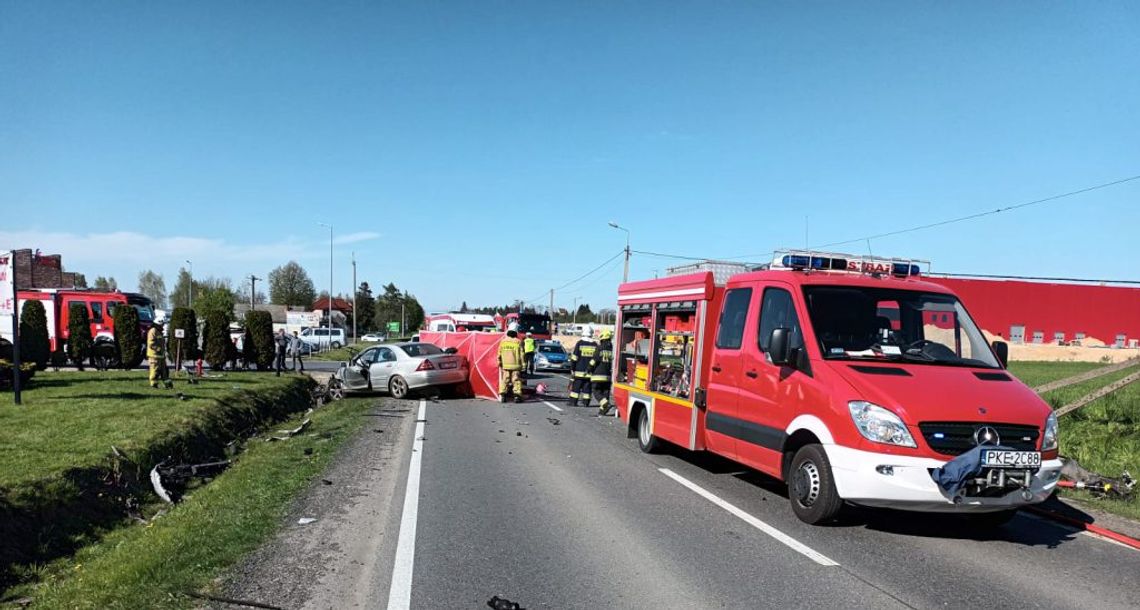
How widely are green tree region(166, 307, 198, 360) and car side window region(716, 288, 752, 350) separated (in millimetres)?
20366

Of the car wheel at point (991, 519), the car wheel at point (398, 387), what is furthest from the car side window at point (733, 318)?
the car wheel at point (398, 387)

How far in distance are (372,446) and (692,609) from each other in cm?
738

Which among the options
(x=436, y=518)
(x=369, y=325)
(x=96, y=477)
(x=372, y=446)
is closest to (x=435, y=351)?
(x=372, y=446)

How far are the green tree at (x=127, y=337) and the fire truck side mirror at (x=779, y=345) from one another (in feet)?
74.8

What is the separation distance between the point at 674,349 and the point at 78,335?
2223 centimetres

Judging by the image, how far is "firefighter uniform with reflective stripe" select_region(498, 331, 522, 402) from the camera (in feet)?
58.4

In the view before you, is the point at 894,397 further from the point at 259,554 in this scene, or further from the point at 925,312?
the point at 259,554

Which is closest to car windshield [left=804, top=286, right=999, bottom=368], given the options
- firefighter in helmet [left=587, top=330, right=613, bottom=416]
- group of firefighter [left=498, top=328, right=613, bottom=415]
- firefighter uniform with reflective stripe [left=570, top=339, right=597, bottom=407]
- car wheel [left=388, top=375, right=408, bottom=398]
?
group of firefighter [left=498, top=328, right=613, bottom=415]

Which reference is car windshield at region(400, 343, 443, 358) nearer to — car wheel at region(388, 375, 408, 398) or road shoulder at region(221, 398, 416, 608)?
car wheel at region(388, 375, 408, 398)

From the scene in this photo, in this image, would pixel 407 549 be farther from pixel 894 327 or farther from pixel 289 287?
pixel 289 287

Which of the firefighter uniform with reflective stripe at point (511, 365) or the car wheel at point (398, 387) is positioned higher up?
the firefighter uniform with reflective stripe at point (511, 365)

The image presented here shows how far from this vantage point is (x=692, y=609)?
4500mm

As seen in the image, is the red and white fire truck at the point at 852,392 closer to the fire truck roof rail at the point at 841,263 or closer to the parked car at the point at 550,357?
the fire truck roof rail at the point at 841,263

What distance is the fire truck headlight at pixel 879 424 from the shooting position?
579 cm
